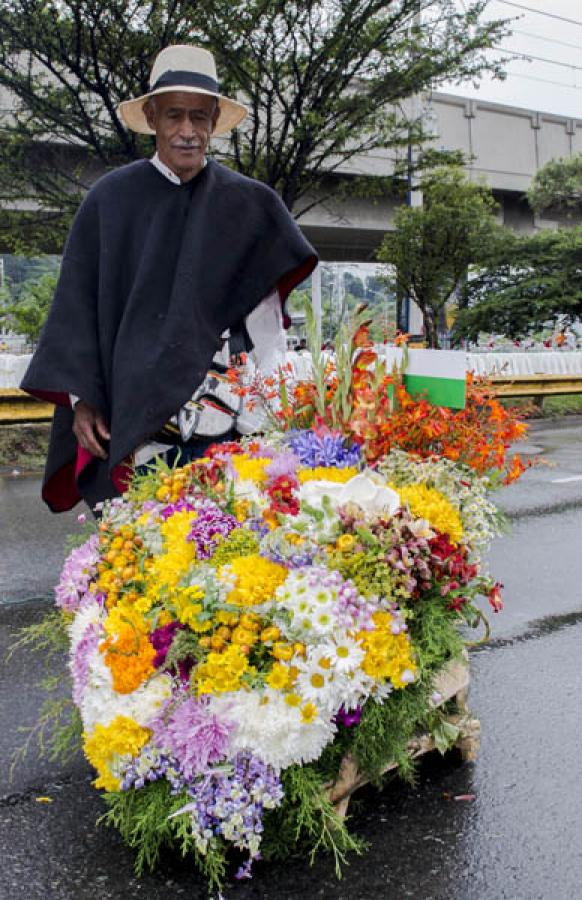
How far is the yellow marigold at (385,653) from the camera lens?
238 centimetres

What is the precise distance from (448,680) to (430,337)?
16.1m

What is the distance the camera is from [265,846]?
2.47m

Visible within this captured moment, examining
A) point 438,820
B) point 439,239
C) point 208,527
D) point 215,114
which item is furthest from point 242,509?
point 439,239

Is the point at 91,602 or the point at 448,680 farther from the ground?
the point at 91,602

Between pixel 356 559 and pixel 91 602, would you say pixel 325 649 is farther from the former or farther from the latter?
pixel 91 602

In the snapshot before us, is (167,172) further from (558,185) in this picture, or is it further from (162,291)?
(558,185)

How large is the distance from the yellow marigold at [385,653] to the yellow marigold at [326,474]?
425 mm

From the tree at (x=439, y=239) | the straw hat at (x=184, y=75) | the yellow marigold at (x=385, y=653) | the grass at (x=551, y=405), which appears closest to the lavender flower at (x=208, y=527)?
the yellow marigold at (x=385, y=653)

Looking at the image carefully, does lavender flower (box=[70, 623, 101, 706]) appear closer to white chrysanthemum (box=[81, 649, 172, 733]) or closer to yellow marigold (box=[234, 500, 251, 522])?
white chrysanthemum (box=[81, 649, 172, 733])

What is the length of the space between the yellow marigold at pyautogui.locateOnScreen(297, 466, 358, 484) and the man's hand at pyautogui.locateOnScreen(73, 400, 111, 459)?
80 centimetres

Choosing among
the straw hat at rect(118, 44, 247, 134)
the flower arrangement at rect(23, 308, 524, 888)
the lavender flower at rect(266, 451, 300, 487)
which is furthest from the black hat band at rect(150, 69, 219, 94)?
the lavender flower at rect(266, 451, 300, 487)

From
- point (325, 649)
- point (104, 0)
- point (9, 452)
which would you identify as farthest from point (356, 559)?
point (104, 0)

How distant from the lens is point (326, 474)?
106 inches

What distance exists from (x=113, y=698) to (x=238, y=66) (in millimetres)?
11266
